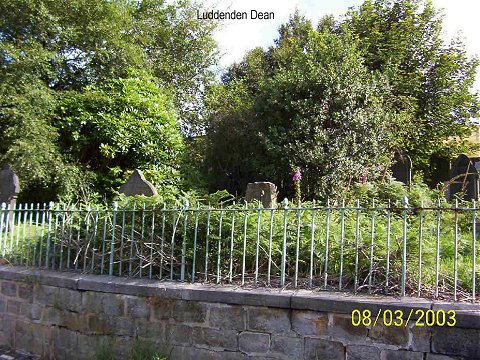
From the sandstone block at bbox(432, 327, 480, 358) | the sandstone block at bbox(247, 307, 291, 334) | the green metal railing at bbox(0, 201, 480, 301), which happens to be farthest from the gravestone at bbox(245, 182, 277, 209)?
the sandstone block at bbox(432, 327, 480, 358)

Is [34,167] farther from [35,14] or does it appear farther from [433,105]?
[433,105]

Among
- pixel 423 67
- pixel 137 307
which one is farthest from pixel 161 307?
pixel 423 67

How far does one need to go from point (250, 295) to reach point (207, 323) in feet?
A: 1.60

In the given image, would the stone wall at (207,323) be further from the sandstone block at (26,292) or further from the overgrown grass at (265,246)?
the overgrown grass at (265,246)

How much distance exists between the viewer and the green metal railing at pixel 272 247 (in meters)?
3.47

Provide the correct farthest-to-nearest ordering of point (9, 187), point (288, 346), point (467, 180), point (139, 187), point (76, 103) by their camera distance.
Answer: point (76, 103) → point (467, 180) → point (9, 187) → point (139, 187) → point (288, 346)

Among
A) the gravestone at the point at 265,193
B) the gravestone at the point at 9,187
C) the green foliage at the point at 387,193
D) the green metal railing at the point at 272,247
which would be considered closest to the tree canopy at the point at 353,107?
the green foliage at the point at 387,193

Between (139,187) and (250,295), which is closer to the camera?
(250,295)

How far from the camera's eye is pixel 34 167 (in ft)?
26.7

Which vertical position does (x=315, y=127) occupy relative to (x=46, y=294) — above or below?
above

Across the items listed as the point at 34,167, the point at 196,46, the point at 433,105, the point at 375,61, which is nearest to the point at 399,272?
the point at 34,167

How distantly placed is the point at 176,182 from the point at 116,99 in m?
2.18

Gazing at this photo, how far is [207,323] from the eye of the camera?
147 inches

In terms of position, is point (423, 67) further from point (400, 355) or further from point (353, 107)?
point (400, 355)
